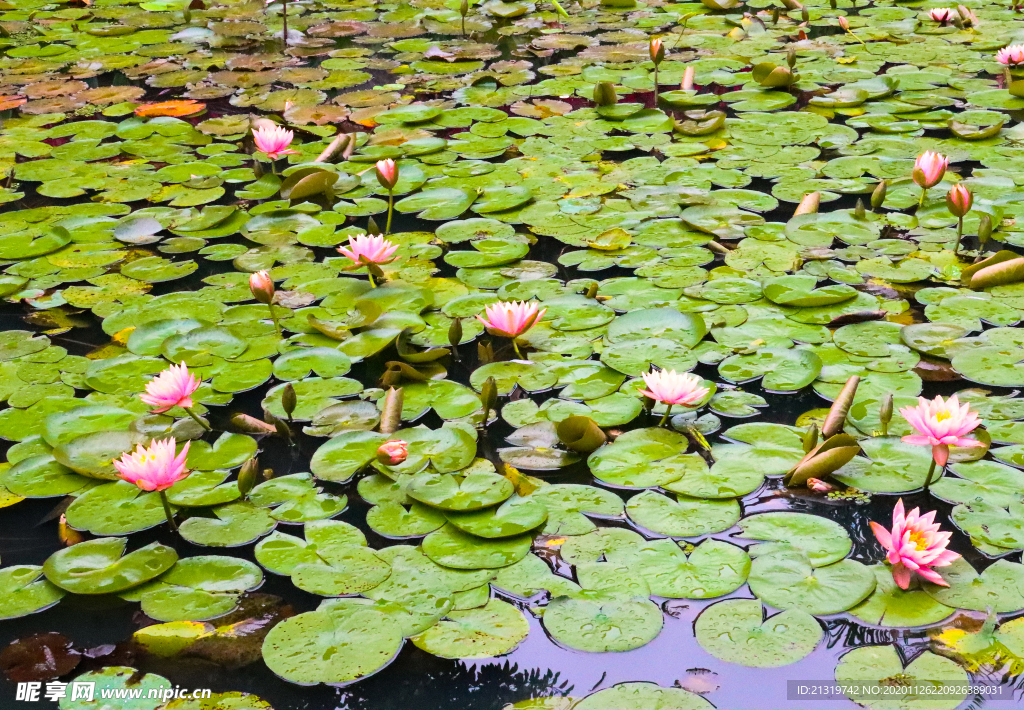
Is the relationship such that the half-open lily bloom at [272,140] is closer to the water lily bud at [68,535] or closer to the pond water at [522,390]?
the pond water at [522,390]

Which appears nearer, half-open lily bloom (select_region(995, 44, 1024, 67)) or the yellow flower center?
the yellow flower center

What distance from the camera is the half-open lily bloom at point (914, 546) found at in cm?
179

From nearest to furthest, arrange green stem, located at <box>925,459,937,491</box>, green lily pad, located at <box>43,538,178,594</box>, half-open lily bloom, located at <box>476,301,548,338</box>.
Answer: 1. green lily pad, located at <box>43,538,178,594</box>
2. green stem, located at <box>925,459,937,491</box>
3. half-open lily bloom, located at <box>476,301,548,338</box>

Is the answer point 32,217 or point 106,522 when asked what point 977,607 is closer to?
point 106,522

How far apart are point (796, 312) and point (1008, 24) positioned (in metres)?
3.93

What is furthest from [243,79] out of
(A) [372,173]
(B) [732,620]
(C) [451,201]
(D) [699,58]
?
(B) [732,620]

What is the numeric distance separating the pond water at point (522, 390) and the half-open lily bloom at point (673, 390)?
3 centimetres

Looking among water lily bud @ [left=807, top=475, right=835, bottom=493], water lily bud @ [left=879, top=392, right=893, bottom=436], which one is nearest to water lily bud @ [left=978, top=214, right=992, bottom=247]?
water lily bud @ [left=879, top=392, right=893, bottom=436]

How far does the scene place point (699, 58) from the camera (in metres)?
5.25

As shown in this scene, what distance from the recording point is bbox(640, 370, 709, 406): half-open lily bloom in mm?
2219

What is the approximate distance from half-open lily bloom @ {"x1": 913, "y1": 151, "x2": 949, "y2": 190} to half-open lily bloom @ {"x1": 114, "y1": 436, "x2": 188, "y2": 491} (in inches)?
106

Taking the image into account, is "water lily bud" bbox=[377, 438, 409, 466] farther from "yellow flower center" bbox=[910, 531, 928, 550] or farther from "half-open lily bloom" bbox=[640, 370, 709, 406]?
"yellow flower center" bbox=[910, 531, 928, 550]

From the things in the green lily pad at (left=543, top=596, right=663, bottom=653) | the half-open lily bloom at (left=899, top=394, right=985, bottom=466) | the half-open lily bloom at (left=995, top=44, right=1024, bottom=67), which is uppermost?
the half-open lily bloom at (left=995, top=44, right=1024, bottom=67)

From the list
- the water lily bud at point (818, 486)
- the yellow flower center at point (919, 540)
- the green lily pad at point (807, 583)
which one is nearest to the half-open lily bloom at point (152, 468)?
the green lily pad at point (807, 583)
